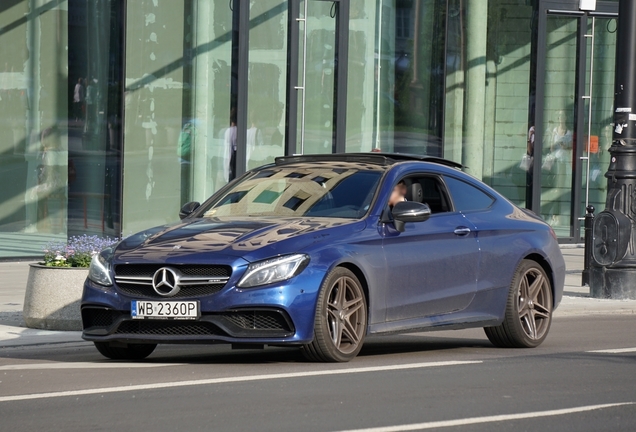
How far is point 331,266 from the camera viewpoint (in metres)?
9.42

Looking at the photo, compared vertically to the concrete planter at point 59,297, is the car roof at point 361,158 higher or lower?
higher

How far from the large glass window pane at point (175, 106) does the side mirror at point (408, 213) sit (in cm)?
1224

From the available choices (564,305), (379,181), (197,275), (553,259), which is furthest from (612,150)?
A: (197,275)

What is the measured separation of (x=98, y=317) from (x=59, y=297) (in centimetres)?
252

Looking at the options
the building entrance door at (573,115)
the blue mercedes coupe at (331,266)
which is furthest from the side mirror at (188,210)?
the building entrance door at (573,115)

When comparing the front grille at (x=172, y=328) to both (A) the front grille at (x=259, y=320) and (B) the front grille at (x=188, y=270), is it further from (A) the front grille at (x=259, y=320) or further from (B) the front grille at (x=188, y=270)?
(B) the front grille at (x=188, y=270)

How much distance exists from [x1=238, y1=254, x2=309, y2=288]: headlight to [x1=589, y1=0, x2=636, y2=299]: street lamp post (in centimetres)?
828

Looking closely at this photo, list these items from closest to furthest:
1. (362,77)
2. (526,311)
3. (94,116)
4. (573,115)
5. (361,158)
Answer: (361,158) → (526,311) → (94,116) → (362,77) → (573,115)

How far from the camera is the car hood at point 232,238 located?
30.3ft

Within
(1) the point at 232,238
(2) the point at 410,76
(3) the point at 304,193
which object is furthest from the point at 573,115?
(1) the point at 232,238

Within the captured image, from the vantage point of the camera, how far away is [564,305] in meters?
15.8

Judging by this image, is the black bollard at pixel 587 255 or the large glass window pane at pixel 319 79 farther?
the large glass window pane at pixel 319 79

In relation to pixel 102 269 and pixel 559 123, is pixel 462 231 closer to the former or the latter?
pixel 102 269

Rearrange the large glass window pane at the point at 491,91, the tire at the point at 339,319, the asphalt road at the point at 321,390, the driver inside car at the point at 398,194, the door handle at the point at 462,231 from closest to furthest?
the asphalt road at the point at 321,390
the tire at the point at 339,319
the driver inside car at the point at 398,194
the door handle at the point at 462,231
the large glass window pane at the point at 491,91
